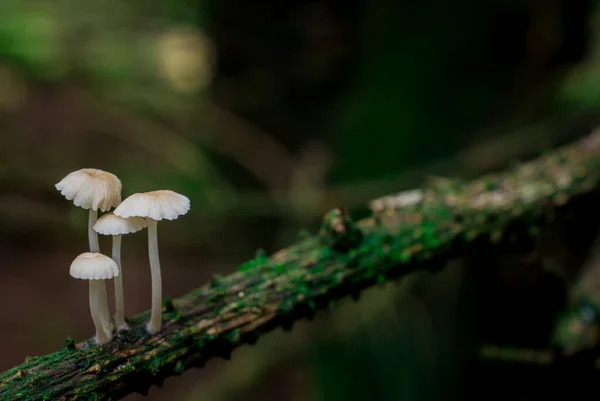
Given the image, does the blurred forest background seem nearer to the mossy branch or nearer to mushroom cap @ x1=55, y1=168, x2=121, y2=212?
the mossy branch

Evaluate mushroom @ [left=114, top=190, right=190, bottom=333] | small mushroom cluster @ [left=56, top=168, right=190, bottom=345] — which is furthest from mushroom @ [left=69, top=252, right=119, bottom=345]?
mushroom @ [left=114, top=190, right=190, bottom=333]

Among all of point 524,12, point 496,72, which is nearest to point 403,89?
point 496,72

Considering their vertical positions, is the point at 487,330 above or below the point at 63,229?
below

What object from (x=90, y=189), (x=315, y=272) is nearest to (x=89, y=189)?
(x=90, y=189)

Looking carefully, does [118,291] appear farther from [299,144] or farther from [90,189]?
[299,144]

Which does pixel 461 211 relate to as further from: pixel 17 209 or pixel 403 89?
→ pixel 17 209

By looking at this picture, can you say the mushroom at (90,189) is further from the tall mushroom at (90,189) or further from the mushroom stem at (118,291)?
the mushroom stem at (118,291)
